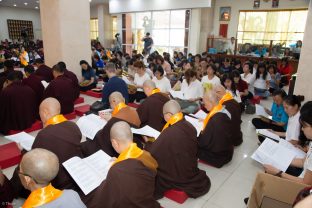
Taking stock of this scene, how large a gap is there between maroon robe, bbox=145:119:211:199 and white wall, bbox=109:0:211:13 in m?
10.2

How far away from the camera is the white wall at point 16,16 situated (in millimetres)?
19844

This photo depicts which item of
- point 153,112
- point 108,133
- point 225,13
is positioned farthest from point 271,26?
point 108,133

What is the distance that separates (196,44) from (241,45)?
7.18 feet

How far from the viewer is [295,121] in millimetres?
3266

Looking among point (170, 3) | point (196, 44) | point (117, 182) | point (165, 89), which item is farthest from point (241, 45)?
point (117, 182)

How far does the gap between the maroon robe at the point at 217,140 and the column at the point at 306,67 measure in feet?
5.37

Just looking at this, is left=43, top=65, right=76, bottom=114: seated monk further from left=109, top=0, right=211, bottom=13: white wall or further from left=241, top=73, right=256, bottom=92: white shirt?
left=109, top=0, right=211, bottom=13: white wall

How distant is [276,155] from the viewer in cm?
296

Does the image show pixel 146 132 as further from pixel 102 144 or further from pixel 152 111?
pixel 152 111

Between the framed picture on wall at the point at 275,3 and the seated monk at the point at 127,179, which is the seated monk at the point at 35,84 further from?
the framed picture on wall at the point at 275,3

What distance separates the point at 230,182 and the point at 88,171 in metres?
1.83

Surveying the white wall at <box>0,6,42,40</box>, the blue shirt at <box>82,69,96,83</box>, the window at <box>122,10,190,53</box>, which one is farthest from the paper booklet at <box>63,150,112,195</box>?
the white wall at <box>0,6,42,40</box>

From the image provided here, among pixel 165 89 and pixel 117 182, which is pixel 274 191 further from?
pixel 165 89

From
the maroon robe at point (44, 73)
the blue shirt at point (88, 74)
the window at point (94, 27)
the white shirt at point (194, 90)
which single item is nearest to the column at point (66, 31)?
the blue shirt at point (88, 74)
